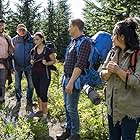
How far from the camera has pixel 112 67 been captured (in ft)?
14.1

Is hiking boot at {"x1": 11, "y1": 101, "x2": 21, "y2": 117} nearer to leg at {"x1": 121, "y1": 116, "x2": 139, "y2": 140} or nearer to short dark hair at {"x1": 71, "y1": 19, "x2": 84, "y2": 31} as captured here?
short dark hair at {"x1": 71, "y1": 19, "x2": 84, "y2": 31}

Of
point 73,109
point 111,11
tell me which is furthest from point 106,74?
point 111,11

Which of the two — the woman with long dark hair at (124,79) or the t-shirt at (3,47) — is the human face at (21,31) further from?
the woman with long dark hair at (124,79)

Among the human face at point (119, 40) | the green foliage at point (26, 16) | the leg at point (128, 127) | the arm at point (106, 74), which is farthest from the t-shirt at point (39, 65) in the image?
the green foliage at point (26, 16)

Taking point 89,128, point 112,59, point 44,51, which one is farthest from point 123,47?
point 44,51

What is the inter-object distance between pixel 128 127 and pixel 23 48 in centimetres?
530

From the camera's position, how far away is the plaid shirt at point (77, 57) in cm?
593

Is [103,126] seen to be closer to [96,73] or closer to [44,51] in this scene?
[96,73]

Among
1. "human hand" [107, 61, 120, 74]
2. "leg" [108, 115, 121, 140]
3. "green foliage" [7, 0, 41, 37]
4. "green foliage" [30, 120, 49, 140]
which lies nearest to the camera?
"human hand" [107, 61, 120, 74]

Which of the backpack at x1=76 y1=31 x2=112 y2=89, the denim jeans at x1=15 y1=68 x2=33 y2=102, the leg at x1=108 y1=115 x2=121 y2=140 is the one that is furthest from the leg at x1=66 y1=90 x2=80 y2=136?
the denim jeans at x1=15 y1=68 x2=33 y2=102

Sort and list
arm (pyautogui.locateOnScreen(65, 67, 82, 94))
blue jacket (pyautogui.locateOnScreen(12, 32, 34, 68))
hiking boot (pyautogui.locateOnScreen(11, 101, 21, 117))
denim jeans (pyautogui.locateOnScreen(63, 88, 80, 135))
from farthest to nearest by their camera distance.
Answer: blue jacket (pyautogui.locateOnScreen(12, 32, 34, 68)) < hiking boot (pyautogui.locateOnScreen(11, 101, 21, 117)) < denim jeans (pyautogui.locateOnScreen(63, 88, 80, 135)) < arm (pyautogui.locateOnScreen(65, 67, 82, 94))

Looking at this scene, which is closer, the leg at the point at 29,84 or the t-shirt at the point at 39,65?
the t-shirt at the point at 39,65

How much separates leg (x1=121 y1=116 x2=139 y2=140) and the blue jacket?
5.24 metres

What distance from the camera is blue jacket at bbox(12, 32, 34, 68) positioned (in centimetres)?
932
